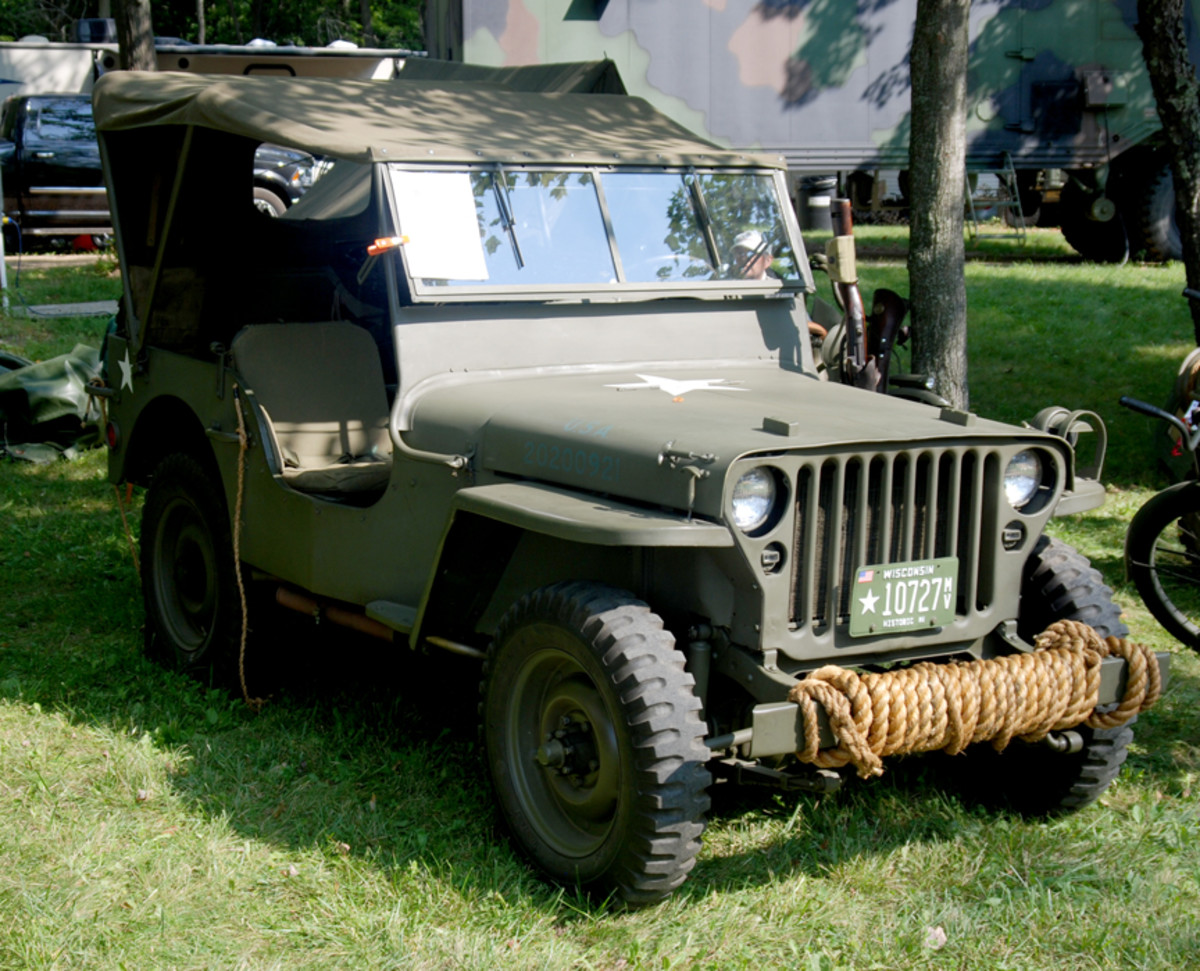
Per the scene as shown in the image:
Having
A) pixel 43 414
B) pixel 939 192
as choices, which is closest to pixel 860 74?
pixel 939 192

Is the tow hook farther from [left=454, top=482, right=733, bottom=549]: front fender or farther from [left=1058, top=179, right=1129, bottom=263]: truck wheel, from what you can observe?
[left=1058, top=179, right=1129, bottom=263]: truck wheel

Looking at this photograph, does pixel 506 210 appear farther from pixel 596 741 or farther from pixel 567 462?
pixel 596 741

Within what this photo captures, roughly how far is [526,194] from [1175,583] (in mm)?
3507

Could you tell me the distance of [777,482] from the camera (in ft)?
10.8

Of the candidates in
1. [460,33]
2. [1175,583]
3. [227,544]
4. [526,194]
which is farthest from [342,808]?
[460,33]

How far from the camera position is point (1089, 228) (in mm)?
15172

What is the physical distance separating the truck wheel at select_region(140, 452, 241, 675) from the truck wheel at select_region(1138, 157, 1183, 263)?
39.5 feet

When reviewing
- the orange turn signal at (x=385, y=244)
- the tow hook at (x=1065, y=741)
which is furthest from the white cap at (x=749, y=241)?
the tow hook at (x=1065, y=741)

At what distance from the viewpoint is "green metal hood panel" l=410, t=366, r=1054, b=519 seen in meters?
3.29

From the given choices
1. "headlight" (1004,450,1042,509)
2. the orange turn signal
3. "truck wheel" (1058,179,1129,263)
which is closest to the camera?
"headlight" (1004,450,1042,509)

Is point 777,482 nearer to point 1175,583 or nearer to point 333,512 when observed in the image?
point 333,512

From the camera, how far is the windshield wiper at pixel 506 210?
4.42m

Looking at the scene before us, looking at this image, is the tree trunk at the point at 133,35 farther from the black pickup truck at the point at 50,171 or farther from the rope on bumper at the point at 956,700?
the rope on bumper at the point at 956,700

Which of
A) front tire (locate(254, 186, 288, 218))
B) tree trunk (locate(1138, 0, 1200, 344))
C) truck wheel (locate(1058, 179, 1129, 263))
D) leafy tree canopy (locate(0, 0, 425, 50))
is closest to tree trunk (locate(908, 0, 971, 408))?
tree trunk (locate(1138, 0, 1200, 344))
